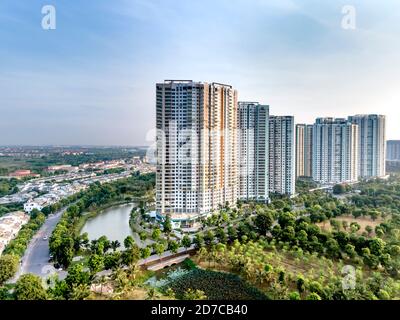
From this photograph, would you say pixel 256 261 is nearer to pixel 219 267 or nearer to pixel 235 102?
pixel 219 267

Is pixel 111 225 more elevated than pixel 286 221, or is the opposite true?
pixel 286 221

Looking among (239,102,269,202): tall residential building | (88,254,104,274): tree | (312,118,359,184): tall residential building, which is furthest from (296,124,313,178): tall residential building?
(88,254,104,274): tree

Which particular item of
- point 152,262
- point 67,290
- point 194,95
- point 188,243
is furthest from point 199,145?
point 67,290

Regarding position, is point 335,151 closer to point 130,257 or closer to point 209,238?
point 209,238

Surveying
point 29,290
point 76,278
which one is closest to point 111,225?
point 76,278

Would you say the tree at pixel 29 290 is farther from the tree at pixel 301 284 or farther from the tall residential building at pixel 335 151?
the tall residential building at pixel 335 151

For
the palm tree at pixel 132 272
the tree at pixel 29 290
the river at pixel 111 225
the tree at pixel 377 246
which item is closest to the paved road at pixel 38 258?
the river at pixel 111 225

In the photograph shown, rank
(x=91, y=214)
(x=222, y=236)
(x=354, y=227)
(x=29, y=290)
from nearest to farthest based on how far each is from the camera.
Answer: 1. (x=29, y=290)
2. (x=222, y=236)
3. (x=354, y=227)
4. (x=91, y=214)
